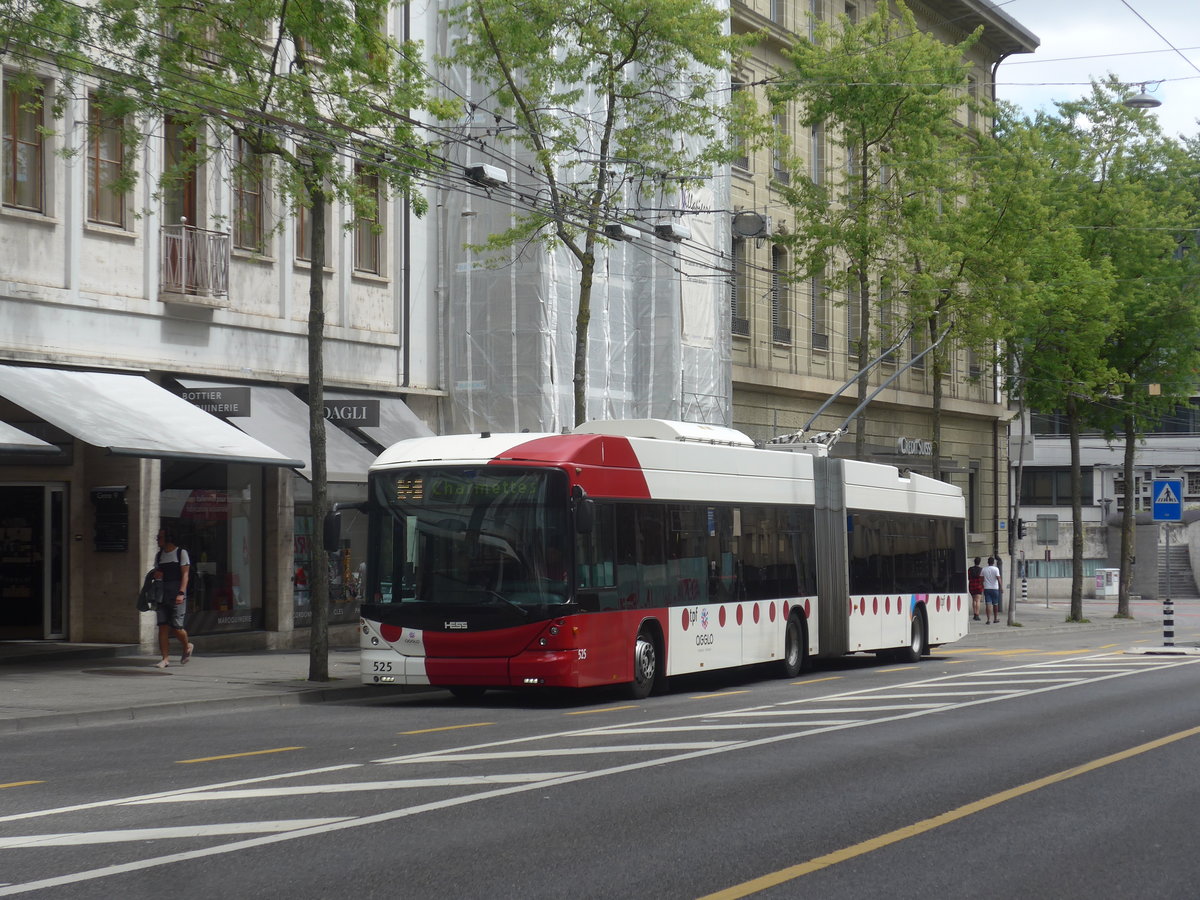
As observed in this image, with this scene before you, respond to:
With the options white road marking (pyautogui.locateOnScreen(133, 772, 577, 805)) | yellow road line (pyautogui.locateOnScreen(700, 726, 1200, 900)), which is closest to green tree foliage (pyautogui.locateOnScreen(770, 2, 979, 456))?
yellow road line (pyautogui.locateOnScreen(700, 726, 1200, 900))

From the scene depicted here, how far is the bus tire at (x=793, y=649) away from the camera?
22719mm

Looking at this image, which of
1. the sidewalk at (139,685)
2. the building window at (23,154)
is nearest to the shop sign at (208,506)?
the sidewalk at (139,685)

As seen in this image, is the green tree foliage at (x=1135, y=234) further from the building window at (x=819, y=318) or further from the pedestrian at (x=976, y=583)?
the building window at (x=819, y=318)

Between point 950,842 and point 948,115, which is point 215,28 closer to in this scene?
point 950,842

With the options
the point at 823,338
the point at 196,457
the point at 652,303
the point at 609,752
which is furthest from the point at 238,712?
the point at 823,338

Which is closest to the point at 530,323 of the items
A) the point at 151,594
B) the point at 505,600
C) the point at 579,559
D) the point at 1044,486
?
the point at 151,594

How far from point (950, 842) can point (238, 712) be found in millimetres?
10131

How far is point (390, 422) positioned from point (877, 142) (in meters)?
12.7

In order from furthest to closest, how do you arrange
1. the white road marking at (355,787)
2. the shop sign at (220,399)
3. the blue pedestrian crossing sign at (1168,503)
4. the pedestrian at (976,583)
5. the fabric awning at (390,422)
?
1. the pedestrian at (976,583)
2. the blue pedestrian crossing sign at (1168,503)
3. the fabric awning at (390,422)
4. the shop sign at (220,399)
5. the white road marking at (355,787)

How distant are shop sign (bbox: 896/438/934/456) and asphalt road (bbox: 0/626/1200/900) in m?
29.5

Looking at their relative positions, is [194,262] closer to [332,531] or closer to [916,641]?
[332,531]

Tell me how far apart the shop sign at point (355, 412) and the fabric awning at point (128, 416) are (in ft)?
9.83

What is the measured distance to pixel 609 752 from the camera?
12.9 meters

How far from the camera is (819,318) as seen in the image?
1742 inches
